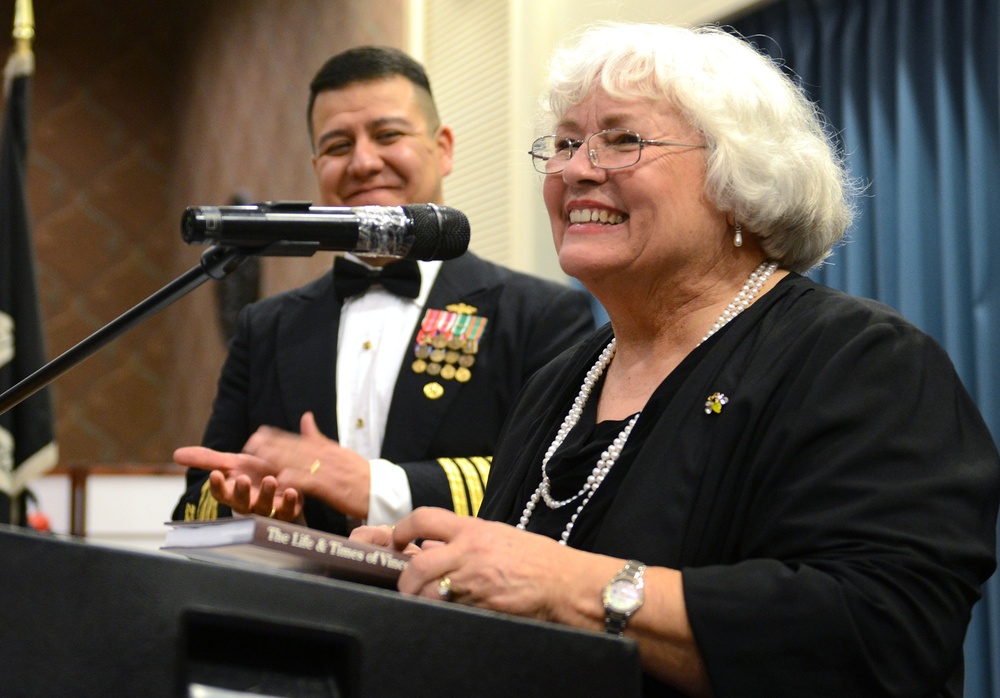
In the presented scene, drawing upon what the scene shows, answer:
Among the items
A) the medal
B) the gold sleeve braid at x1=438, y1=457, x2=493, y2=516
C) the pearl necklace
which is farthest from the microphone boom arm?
the medal

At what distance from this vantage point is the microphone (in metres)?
1.31

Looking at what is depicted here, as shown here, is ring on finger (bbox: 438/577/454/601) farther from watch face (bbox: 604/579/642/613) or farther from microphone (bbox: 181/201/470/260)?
microphone (bbox: 181/201/470/260)

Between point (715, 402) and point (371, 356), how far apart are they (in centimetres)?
141

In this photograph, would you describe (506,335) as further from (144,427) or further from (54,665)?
(144,427)

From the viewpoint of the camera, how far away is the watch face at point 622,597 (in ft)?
4.01

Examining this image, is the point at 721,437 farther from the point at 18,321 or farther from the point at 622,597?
the point at 18,321

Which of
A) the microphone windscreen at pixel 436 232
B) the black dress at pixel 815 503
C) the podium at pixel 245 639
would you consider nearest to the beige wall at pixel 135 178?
the microphone windscreen at pixel 436 232

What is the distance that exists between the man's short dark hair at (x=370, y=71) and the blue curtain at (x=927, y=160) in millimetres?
859

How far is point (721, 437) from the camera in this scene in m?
1.41

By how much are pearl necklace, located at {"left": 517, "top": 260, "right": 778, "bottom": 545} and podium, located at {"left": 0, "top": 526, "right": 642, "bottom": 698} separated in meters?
0.53

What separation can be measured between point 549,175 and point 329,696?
110 centimetres

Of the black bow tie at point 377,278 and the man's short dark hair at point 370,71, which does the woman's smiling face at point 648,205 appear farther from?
the man's short dark hair at point 370,71

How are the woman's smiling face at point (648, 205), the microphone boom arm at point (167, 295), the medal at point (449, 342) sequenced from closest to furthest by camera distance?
the microphone boom arm at point (167, 295) < the woman's smiling face at point (648, 205) < the medal at point (449, 342)

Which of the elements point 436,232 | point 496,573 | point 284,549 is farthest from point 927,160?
point 284,549
